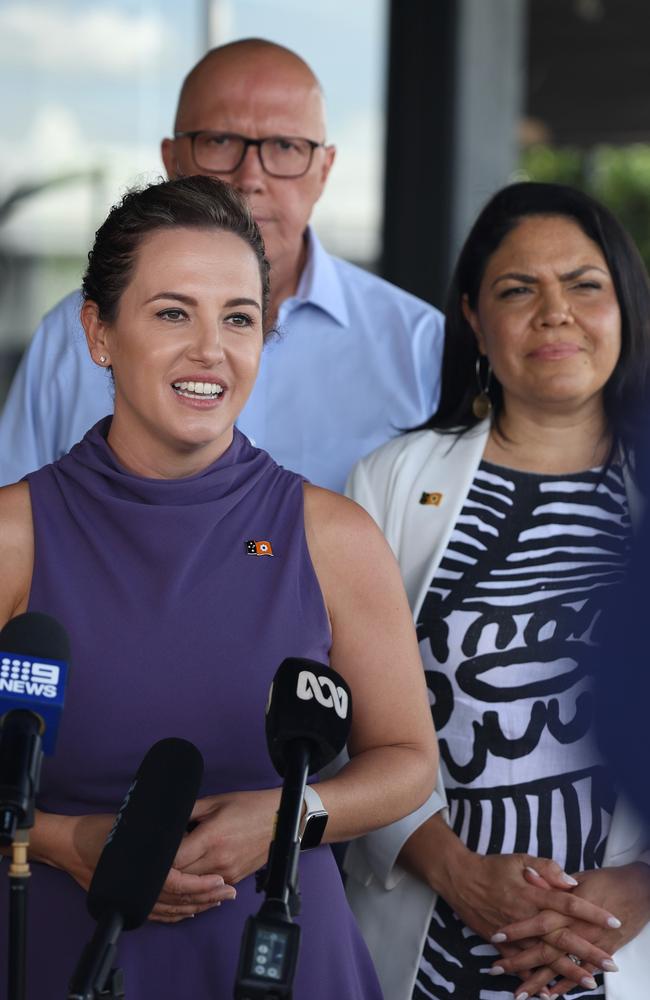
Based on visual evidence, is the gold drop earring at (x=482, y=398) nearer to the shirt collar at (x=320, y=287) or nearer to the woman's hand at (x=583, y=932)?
the shirt collar at (x=320, y=287)

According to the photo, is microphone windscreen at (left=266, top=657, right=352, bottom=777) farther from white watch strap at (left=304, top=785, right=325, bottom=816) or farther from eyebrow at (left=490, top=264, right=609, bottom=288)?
eyebrow at (left=490, top=264, right=609, bottom=288)

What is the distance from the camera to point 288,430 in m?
3.14

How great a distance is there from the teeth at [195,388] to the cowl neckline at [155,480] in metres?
0.12

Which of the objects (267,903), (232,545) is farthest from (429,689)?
(267,903)

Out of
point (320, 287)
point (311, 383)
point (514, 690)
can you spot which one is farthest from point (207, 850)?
point (320, 287)

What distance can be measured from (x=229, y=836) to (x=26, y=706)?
0.51 metres

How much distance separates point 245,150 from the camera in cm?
311

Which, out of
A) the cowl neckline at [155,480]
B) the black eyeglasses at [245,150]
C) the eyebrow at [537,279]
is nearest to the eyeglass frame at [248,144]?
the black eyeglasses at [245,150]

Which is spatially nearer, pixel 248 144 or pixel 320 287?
pixel 248 144

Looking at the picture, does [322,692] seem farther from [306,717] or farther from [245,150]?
[245,150]

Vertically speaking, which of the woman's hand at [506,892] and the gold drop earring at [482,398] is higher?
the gold drop earring at [482,398]

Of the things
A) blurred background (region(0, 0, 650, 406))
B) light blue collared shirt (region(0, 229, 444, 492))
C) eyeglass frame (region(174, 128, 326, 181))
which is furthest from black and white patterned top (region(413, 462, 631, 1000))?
blurred background (region(0, 0, 650, 406))

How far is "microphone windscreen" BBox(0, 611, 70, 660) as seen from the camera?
1.47 meters

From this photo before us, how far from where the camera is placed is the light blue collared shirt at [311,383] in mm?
3092
